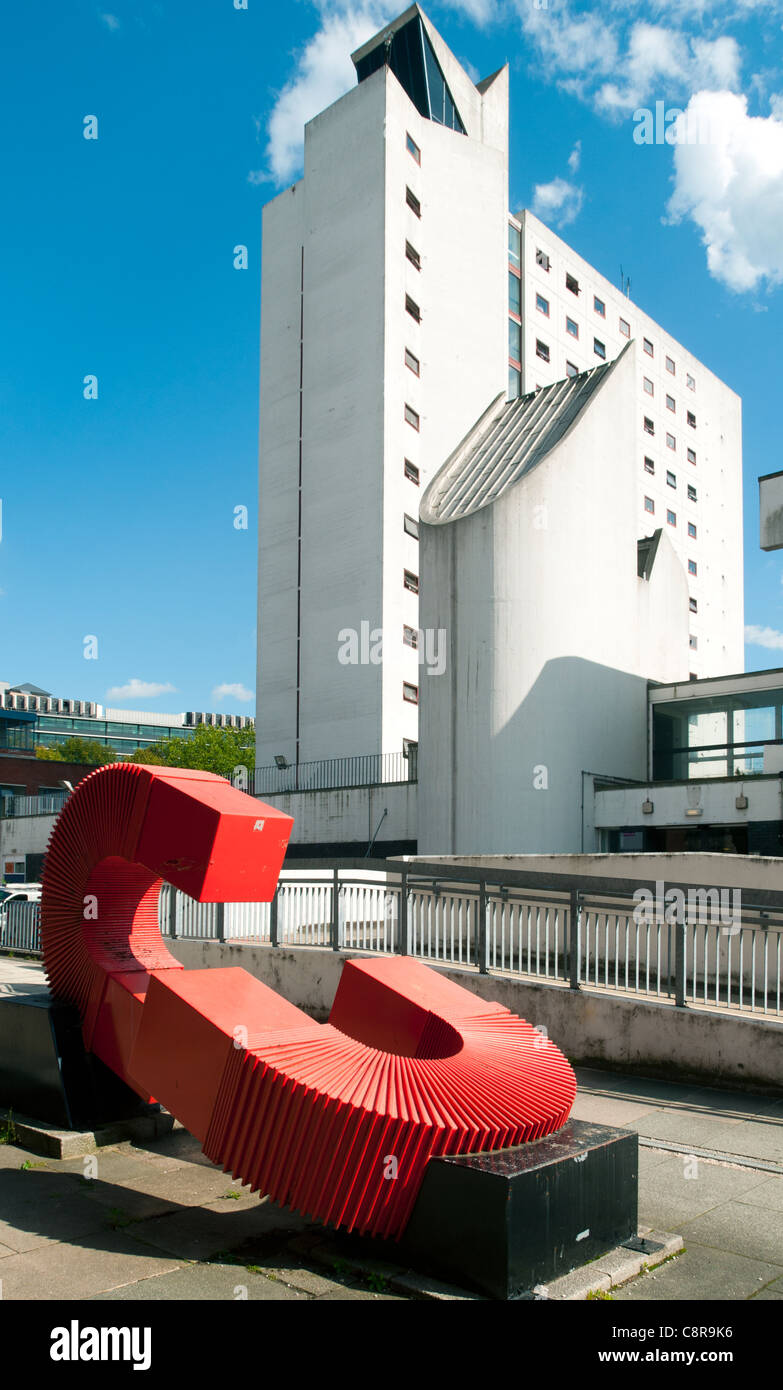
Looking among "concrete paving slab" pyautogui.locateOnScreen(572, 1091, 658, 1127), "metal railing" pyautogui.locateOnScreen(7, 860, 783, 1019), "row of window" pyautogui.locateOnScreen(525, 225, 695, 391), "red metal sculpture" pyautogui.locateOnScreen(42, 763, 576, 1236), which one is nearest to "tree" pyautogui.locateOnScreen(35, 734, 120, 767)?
"row of window" pyautogui.locateOnScreen(525, 225, 695, 391)

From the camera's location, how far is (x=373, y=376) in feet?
115

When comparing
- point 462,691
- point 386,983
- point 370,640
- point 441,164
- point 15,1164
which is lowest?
point 15,1164

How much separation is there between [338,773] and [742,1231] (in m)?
28.1

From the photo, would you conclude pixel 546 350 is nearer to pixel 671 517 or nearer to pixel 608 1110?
pixel 671 517

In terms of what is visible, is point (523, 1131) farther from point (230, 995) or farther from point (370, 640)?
point (370, 640)

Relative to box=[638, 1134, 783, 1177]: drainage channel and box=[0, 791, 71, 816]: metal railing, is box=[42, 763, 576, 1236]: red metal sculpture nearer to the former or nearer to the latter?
box=[638, 1134, 783, 1177]: drainage channel

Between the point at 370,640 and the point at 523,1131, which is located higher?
the point at 370,640

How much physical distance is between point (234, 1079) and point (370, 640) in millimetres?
28320

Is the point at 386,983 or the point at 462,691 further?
the point at 462,691

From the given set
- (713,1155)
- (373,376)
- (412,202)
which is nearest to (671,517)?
(412,202)

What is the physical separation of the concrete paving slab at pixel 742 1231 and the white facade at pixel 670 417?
43.1 metres

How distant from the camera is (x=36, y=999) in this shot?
26.3 feet

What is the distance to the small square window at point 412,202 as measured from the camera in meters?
36.8

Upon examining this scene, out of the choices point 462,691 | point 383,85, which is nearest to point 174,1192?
point 462,691
